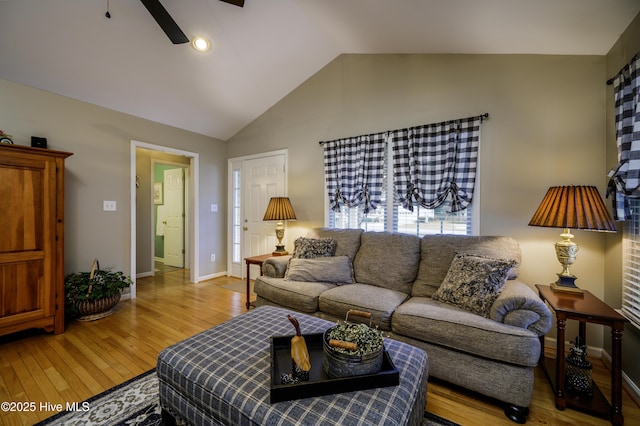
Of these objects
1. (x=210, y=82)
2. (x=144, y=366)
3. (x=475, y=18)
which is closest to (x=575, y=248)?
(x=475, y=18)

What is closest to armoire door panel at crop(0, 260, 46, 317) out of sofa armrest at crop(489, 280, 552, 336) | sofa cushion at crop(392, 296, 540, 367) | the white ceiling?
the white ceiling

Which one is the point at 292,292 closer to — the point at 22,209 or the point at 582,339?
the point at 582,339

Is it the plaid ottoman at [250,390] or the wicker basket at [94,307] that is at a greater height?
the plaid ottoman at [250,390]

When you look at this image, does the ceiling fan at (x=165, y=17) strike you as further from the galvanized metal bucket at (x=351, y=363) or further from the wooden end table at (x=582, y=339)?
the wooden end table at (x=582, y=339)

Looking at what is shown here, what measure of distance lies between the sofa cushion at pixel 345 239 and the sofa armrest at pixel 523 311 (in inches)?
54.3

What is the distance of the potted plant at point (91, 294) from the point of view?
2701mm

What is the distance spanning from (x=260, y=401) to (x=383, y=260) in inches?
71.3

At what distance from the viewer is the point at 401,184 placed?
293 cm

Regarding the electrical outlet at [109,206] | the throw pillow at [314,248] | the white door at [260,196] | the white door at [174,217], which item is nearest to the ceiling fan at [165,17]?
the white door at [260,196]

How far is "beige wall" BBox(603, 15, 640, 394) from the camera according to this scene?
1.73 metres

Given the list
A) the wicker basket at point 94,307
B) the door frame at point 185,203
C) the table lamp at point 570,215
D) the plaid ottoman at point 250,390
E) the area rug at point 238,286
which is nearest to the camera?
the plaid ottoman at point 250,390

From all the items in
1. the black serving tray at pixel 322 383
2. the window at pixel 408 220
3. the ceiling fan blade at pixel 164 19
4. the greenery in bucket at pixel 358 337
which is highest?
the ceiling fan blade at pixel 164 19

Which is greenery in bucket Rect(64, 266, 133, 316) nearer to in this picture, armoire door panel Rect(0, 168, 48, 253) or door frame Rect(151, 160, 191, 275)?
armoire door panel Rect(0, 168, 48, 253)

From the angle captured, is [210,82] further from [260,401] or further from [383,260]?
[260,401]
